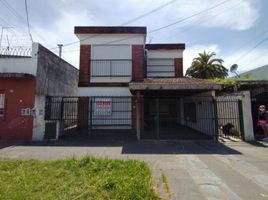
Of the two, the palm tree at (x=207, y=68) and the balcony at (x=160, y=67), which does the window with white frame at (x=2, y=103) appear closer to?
the balcony at (x=160, y=67)

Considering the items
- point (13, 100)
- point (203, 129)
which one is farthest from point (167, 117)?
point (13, 100)

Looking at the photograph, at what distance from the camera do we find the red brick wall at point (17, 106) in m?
11.2

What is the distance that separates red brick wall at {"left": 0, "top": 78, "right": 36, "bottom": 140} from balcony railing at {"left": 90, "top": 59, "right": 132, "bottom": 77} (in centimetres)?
457

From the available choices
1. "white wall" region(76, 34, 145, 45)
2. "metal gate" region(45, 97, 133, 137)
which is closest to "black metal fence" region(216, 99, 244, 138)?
"metal gate" region(45, 97, 133, 137)

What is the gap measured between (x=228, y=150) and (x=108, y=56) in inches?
385

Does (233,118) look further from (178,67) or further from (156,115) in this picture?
(178,67)

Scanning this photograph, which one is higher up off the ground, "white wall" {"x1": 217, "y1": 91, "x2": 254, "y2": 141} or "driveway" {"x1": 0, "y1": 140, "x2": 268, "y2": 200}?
"white wall" {"x1": 217, "y1": 91, "x2": 254, "y2": 141}

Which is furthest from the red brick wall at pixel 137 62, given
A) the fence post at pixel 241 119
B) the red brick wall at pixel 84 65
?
the fence post at pixel 241 119

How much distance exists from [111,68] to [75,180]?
1062 cm

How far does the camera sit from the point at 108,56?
1516cm

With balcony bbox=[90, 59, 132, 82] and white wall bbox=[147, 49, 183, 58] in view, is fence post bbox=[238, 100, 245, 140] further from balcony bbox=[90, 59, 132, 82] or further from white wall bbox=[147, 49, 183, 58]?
white wall bbox=[147, 49, 183, 58]

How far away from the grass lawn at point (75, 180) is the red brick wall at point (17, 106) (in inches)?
200

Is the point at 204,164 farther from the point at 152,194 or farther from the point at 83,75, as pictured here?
the point at 83,75

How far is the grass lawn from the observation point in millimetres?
4281
